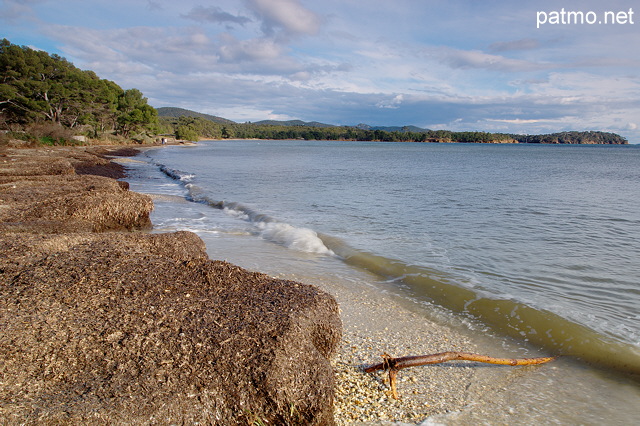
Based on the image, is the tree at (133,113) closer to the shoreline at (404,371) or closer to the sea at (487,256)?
the sea at (487,256)

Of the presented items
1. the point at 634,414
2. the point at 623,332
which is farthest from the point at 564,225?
the point at 634,414

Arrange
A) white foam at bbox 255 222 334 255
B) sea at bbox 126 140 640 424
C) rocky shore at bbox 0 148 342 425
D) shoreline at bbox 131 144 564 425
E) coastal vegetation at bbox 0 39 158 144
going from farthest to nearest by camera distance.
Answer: coastal vegetation at bbox 0 39 158 144
white foam at bbox 255 222 334 255
sea at bbox 126 140 640 424
shoreline at bbox 131 144 564 425
rocky shore at bbox 0 148 342 425

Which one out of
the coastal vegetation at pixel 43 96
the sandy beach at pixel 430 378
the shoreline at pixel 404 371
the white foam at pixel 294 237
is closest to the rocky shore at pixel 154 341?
the sandy beach at pixel 430 378

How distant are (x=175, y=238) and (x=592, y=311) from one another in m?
7.06

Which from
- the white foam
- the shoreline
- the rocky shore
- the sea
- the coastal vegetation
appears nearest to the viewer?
the rocky shore

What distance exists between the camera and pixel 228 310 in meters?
4.02

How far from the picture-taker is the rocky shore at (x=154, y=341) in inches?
114

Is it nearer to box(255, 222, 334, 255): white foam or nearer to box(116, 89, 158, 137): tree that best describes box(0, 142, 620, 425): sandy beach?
box(255, 222, 334, 255): white foam

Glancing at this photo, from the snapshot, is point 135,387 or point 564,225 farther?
point 564,225

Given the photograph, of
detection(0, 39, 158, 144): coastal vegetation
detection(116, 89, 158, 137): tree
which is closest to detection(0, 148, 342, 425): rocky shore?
detection(0, 39, 158, 144): coastal vegetation

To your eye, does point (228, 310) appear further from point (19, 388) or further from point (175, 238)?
point (175, 238)

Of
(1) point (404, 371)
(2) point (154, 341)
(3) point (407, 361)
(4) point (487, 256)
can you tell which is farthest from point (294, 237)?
(2) point (154, 341)

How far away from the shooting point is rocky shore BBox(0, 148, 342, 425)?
291 cm

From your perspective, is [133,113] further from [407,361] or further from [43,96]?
[407,361]
